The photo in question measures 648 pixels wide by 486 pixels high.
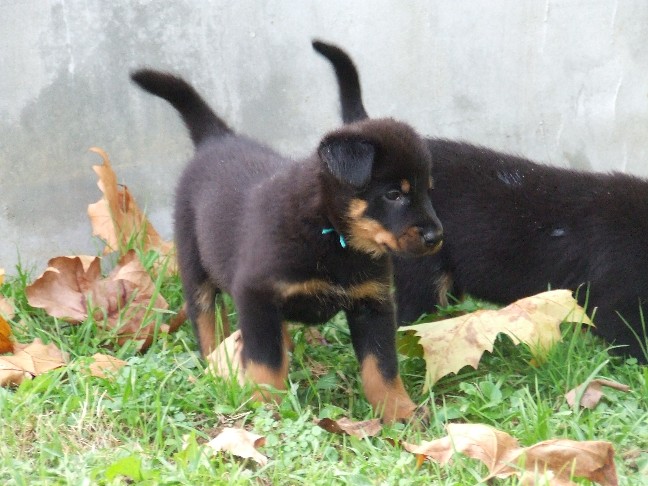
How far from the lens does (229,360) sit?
10.8ft

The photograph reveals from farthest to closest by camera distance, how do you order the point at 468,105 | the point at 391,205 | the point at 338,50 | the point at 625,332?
the point at 468,105, the point at 338,50, the point at 625,332, the point at 391,205

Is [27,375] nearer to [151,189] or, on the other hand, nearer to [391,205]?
[391,205]

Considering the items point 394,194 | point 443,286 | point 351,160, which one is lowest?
point 443,286

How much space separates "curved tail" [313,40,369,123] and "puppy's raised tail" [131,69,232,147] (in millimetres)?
522

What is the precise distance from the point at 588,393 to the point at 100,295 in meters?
2.03

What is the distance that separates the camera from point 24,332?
396 centimetres

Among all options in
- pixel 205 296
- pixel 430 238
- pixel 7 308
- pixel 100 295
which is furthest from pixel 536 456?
pixel 7 308

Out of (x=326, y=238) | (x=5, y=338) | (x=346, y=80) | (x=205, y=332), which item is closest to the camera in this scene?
(x=326, y=238)

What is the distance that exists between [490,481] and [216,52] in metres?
2.80

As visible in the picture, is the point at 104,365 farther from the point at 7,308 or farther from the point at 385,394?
the point at 385,394

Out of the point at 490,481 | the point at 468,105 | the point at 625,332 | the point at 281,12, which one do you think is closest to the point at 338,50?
the point at 281,12

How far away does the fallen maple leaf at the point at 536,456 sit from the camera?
263cm

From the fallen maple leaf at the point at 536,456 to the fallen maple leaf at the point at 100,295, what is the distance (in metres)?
1.60

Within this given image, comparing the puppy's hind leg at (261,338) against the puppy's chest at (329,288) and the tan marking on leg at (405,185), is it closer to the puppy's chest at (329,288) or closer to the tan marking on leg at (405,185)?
the puppy's chest at (329,288)
